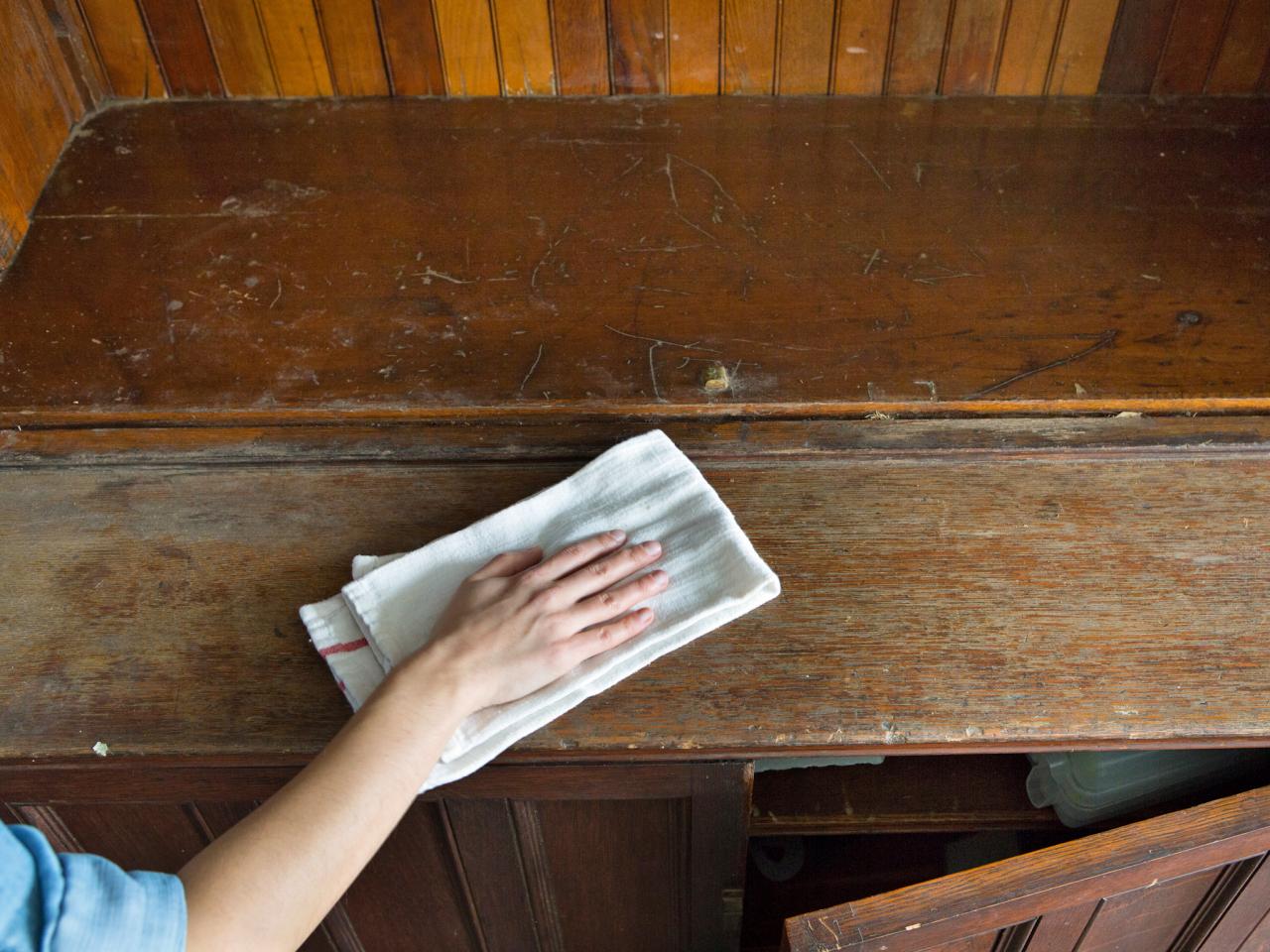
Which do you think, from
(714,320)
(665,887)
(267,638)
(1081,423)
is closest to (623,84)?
(714,320)

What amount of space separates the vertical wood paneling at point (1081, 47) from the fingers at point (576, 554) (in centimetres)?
88

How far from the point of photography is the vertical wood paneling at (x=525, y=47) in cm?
120

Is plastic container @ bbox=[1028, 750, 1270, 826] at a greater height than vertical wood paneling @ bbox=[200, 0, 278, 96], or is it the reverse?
vertical wood paneling @ bbox=[200, 0, 278, 96]

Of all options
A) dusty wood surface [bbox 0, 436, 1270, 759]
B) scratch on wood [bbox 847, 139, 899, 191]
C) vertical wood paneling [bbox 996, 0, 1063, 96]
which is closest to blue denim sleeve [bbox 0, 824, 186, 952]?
dusty wood surface [bbox 0, 436, 1270, 759]

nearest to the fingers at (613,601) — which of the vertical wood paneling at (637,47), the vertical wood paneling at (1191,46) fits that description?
the vertical wood paneling at (637,47)

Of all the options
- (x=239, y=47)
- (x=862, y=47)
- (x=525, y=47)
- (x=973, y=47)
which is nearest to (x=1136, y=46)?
(x=973, y=47)

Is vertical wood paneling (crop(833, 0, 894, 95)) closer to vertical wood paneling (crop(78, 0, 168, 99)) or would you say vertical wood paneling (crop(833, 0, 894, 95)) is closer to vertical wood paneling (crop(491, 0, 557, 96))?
vertical wood paneling (crop(491, 0, 557, 96))

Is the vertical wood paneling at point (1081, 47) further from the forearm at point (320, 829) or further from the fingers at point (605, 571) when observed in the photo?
the forearm at point (320, 829)

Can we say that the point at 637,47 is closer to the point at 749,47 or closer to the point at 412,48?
the point at 749,47

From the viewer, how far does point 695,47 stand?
122 centimetres

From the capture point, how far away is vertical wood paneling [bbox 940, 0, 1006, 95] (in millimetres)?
1173

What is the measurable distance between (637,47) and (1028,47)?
1.56 ft

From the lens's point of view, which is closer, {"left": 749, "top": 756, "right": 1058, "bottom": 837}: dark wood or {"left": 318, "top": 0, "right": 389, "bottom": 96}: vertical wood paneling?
{"left": 749, "top": 756, "right": 1058, "bottom": 837}: dark wood

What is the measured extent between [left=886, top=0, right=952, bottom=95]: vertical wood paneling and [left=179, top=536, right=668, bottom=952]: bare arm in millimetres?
784
